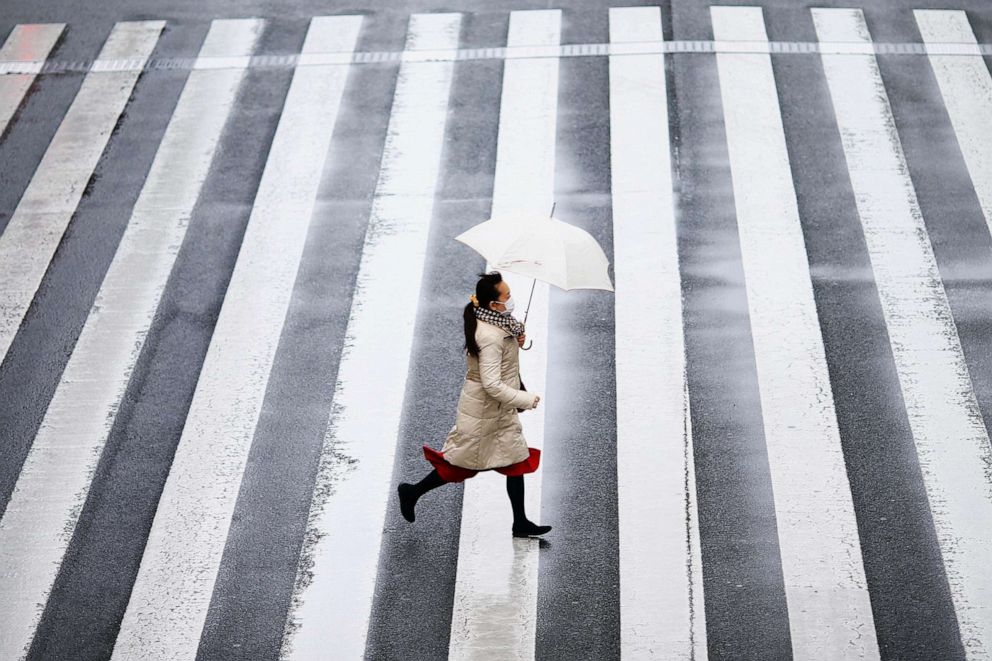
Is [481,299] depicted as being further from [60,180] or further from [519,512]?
[60,180]

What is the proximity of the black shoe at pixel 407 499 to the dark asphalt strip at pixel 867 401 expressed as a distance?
8.21 ft

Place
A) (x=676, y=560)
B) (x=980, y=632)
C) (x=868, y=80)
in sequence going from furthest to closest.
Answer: (x=868, y=80), (x=676, y=560), (x=980, y=632)

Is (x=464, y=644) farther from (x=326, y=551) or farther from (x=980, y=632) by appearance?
(x=980, y=632)

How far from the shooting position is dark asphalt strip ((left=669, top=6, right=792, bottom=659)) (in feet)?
19.6

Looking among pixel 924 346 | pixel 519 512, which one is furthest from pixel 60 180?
pixel 924 346

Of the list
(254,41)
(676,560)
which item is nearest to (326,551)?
(676,560)

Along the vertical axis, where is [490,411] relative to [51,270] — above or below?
above

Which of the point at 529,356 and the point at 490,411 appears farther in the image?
the point at 529,356

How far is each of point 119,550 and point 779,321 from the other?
443cm

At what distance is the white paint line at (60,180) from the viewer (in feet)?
27.4

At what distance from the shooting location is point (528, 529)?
6.33 meters

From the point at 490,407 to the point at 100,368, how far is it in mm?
3171

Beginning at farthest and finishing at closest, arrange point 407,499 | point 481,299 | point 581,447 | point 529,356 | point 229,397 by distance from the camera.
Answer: point 529,356 → point 229,397 → point 581,447 → point 407,499 → point 481,299

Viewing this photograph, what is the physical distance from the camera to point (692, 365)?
7.39 meters
